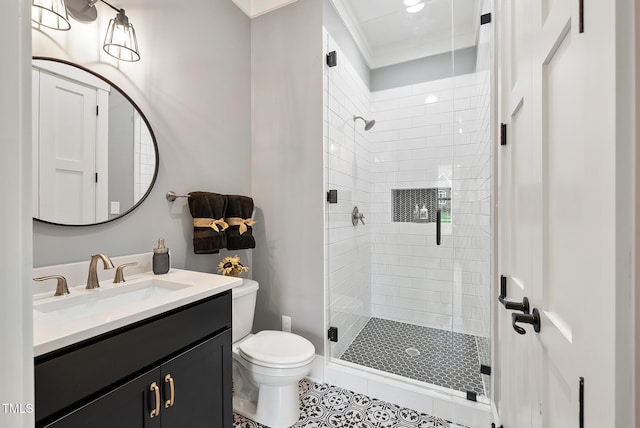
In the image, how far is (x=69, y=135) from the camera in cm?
123

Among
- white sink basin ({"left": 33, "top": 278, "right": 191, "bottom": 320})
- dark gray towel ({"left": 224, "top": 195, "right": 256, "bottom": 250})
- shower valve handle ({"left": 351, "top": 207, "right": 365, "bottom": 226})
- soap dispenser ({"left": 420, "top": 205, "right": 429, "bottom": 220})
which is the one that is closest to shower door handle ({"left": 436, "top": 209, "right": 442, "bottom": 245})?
soap dispenser ({"left": 420, "top": 205, "right": 429, "bottom": 220})

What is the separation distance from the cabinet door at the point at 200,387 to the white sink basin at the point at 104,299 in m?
0.28

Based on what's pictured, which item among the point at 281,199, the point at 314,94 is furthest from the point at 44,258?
the point at 314,94

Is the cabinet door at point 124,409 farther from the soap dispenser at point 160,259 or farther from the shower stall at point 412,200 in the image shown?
the shower stall at point 412,200

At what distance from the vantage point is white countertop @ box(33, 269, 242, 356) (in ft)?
2.42

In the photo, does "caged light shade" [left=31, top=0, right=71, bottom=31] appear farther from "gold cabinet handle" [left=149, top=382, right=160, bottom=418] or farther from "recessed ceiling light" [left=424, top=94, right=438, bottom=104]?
"recessed ceiling light" [left=424, top=94, right=438, bottom=104]

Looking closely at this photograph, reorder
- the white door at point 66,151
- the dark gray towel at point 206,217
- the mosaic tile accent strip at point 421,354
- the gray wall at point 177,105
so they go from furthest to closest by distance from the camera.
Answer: the mosaic tile accent strip at point 421,354
the dark gray towel at point 206,217
the gray wall at point 177,105
the white door at point 66,151

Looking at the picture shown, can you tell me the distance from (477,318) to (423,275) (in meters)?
0.61

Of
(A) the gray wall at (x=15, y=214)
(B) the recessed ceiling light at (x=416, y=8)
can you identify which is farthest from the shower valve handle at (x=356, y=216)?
(A) the gray wall at (x=15, y=214)

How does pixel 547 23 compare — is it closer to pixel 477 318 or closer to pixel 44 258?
pixel 477 318

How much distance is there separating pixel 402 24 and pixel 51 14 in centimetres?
214

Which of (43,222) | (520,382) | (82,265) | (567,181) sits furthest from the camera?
(82,265)

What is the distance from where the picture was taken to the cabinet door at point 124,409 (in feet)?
2.53

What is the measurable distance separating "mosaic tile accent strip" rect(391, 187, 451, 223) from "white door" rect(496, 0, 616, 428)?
3.27ft
